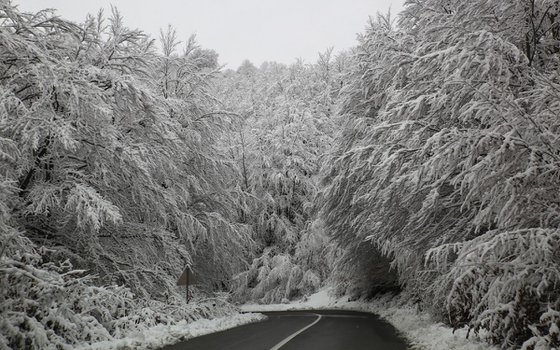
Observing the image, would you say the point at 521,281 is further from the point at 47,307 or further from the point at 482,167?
the point at 47,307

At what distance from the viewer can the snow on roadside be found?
8548 millimetres

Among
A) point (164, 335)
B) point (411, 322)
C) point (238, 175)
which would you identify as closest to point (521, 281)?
point (164, 335)

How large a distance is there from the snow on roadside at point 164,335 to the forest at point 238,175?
395 millimetres

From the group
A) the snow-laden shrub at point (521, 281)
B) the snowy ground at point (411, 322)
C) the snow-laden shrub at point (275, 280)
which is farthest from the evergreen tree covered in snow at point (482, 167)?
the snow-laden shrub at point (275, 280)

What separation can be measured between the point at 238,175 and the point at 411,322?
10803mm

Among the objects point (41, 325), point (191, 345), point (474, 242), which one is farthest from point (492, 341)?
point (41, 325)

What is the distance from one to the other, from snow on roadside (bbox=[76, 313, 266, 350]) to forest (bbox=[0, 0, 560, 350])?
0.39 metres

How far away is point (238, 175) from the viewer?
72.7 ft

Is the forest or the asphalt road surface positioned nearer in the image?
the forest

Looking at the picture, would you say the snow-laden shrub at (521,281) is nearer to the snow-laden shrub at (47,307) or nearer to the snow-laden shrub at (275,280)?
the snow-laden shrub at (47,307)

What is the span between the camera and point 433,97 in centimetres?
988

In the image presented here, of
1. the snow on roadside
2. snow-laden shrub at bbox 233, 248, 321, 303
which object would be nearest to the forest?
the snow on roadside

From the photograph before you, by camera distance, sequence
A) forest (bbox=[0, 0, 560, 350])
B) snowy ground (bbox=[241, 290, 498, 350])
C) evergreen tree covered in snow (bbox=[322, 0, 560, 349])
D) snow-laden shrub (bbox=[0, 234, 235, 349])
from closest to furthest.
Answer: evergreen tree covered in snow (bbox=[322, 0, 560, 349]) < forest (bbox=[0, 0, 560, 350]) < snow-laden shrub (bbox=[0, 234, 235, 349]) < snowy ground (bbox=[241, 290, 498, 350])

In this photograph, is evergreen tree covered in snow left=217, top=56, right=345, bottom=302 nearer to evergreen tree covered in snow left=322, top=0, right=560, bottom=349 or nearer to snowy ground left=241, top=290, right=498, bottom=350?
snowy ground left=241, top=290, right=498, bottom=350
